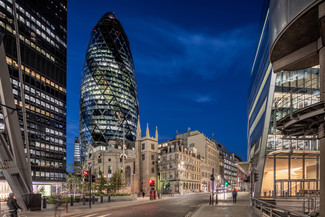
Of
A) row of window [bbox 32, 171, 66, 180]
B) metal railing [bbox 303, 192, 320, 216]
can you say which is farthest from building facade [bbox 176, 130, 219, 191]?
metal railing [bbox 303, 192, 320, 216]

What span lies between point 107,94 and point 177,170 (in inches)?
3611

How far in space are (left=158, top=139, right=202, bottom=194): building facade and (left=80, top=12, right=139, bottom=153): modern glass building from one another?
218 feet

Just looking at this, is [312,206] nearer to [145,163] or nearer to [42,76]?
[145,163]

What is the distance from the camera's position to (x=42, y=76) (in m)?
111

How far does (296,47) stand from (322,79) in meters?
2.13

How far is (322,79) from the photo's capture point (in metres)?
9.30

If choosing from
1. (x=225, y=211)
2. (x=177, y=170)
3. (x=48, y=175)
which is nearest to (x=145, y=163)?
(x=177, y=170)

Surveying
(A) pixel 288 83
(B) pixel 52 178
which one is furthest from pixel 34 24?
(A) pixel 288 83

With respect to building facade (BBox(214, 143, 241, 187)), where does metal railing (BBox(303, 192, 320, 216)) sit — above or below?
above

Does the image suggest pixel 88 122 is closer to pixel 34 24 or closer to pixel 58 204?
pixel 34 24

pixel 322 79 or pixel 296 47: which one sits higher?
pixel 296 47

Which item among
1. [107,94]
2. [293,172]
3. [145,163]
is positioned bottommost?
[145,163]

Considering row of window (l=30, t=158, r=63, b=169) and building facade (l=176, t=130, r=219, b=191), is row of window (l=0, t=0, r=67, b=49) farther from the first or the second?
building facade (l=176, t=130, r=219, b=191)

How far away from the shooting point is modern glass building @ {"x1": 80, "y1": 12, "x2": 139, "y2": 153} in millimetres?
164250
